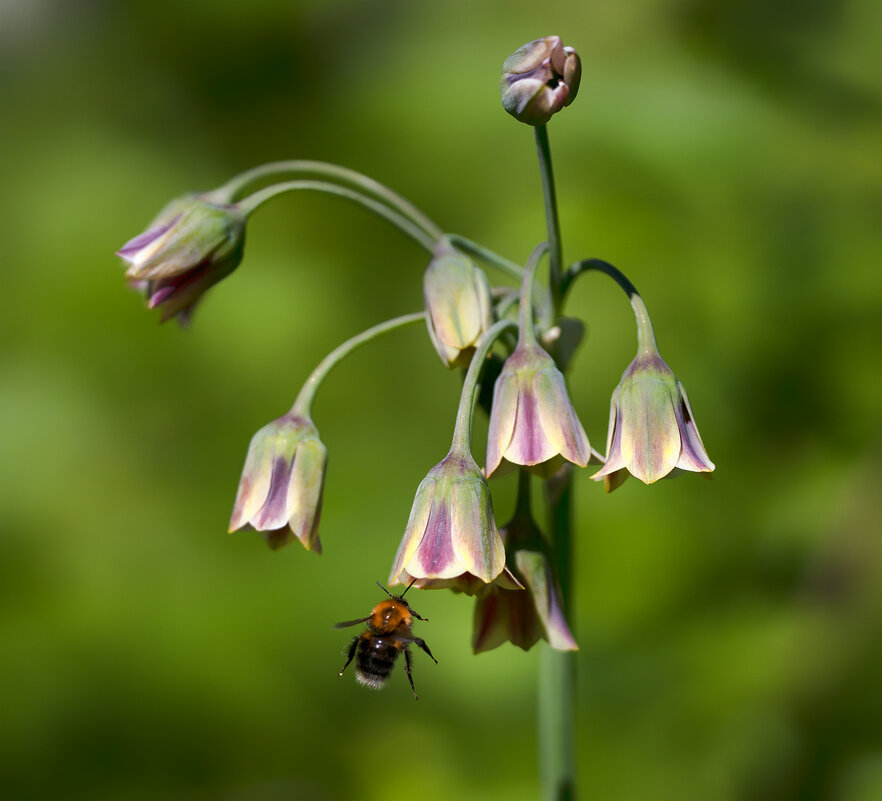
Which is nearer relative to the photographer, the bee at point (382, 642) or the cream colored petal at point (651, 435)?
the cream colored petal at point (651, 435)

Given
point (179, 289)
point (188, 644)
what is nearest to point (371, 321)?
point (188, 644)

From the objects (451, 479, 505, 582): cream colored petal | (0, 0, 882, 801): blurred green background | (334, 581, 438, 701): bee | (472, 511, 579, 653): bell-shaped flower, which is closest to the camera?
(451, 479, 505, 582): cream colored petal

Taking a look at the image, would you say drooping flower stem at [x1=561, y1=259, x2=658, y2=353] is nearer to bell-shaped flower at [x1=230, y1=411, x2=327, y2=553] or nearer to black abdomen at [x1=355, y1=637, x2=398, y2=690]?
bell-shaped flower at [x1=230, y1=411, x2=327, y2=553]

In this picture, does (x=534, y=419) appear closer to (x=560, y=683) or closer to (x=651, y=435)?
(x=651, y=435)

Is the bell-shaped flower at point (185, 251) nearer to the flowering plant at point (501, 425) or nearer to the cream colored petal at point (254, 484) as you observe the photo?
the flowering plant at point (501, 425)

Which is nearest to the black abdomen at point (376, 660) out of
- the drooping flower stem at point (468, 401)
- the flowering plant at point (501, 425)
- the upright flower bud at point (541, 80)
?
the flowering plant at point (501, 425)

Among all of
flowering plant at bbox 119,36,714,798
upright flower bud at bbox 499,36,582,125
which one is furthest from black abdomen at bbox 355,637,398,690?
upright flower bud at bbox 499,36,582,125

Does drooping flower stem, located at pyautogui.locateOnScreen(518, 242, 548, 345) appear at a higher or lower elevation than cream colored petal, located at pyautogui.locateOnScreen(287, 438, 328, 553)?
higher
